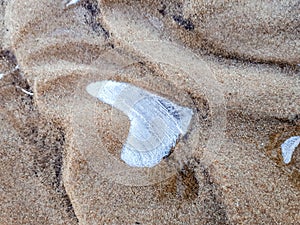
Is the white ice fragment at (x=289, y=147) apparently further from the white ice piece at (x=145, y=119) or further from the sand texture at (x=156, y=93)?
the white ice piece at (x=145, y=119)

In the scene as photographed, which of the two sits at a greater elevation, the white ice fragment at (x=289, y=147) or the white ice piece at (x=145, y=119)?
the white ice piece at (x=145, y=119)

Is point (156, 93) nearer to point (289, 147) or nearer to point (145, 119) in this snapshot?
point (145, 119)

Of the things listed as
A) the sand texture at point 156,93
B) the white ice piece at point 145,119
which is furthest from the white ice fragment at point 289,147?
the white ice piece at point 145,119

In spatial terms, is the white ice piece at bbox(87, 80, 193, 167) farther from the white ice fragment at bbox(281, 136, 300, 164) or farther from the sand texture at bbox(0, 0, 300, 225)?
the white ice fragment at bbox(281, 136, 300, 164)

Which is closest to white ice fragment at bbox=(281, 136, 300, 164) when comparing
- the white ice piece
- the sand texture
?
the sand texture
